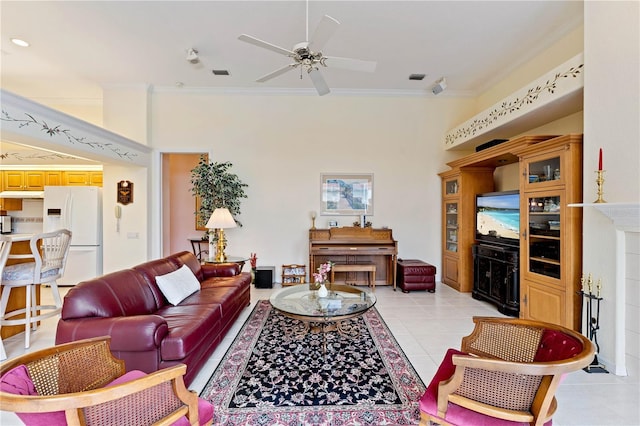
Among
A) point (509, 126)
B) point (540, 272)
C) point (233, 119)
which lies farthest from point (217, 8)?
point (540, 272)

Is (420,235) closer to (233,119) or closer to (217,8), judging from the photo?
(233,119)

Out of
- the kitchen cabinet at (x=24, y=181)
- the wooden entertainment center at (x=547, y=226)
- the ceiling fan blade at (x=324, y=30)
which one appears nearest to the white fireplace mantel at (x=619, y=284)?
the wooden entertainment center at (x=547, y=226)

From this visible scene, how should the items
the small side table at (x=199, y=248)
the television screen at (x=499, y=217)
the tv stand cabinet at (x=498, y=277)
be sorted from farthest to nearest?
the small side table at (x=199, y=248), the television screen at (x=499, y=217), the tv stand cabinet at (x=498, y=277)

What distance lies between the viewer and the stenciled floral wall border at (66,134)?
303cm

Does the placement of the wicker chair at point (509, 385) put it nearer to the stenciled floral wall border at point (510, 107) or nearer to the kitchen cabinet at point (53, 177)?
the stenciled floral wall border at point (510, 107)

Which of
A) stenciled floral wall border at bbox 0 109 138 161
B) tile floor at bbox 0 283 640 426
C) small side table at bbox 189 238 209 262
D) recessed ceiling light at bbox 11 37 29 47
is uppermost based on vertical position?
recessed ceiling light at bbox 11 37 29 47

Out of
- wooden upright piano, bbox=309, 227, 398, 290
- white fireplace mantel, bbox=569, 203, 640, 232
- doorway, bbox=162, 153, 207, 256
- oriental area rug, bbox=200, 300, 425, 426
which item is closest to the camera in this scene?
oriental area rug, bbox=200, 300, 425, 426

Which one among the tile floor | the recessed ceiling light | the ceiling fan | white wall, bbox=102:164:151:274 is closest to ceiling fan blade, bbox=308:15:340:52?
the ceiling fan

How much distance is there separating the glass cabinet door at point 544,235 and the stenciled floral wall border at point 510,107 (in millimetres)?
1169

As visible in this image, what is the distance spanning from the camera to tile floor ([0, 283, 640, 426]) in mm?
1943

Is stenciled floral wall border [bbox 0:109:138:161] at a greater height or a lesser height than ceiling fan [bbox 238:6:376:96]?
lesser

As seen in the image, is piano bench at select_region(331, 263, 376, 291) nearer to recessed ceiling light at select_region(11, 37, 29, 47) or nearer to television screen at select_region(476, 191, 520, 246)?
television screen at select_region(476, 191, 520, 246)

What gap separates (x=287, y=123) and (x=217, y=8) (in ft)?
7.94

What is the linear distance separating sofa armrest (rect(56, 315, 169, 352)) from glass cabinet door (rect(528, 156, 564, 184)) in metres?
3.86
